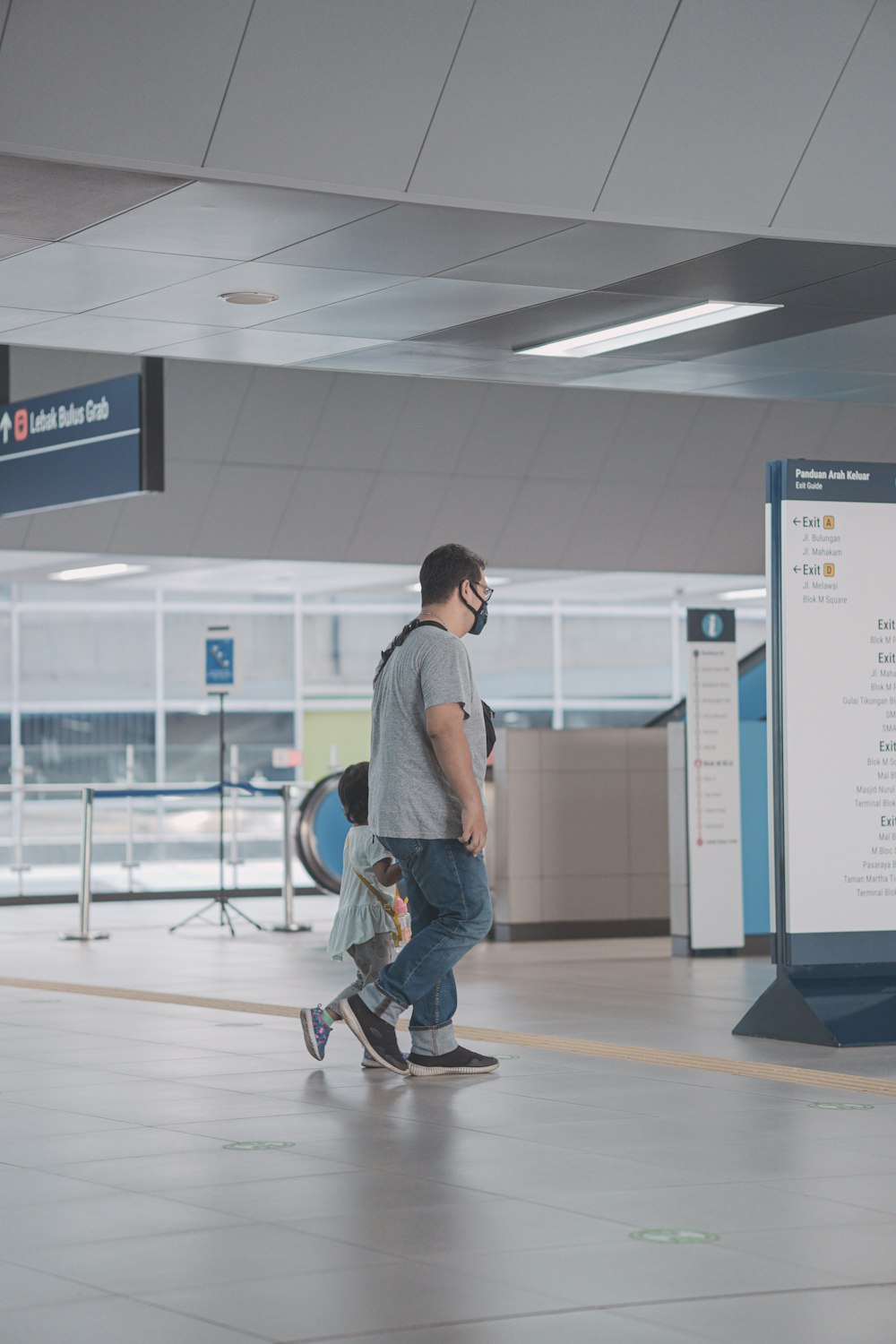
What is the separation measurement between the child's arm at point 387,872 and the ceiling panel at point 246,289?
2.53m

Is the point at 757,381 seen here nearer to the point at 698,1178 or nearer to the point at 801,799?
the point at 801,799

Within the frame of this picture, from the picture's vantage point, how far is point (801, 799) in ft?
27.3

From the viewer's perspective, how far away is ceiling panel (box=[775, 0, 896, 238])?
26.0ft

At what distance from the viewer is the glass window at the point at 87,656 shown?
22.8 m

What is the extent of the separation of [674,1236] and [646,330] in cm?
579

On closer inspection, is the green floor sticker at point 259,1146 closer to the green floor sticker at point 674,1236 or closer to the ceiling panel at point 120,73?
the green floor sticker at point 674,1236

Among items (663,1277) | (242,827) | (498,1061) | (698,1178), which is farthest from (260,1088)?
(242,827)

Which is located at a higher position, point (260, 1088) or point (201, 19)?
point (201, 19)

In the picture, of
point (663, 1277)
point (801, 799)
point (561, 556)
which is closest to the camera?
point (663, 1277)

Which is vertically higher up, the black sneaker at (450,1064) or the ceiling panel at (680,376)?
the ceiling panel at (680,376)

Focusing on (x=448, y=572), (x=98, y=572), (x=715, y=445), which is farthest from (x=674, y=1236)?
(x=98, y=572)

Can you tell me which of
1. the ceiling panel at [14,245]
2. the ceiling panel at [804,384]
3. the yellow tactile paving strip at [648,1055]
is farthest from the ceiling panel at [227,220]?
the ceiling panel at [804,384]

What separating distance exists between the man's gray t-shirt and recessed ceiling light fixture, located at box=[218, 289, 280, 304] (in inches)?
86.6

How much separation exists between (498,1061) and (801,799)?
1775 millimetres
